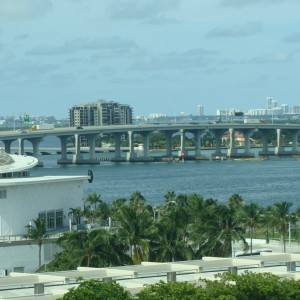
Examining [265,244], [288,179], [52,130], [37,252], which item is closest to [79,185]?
[37,252]

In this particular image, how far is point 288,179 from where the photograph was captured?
12450 cm

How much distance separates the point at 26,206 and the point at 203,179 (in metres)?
77.4

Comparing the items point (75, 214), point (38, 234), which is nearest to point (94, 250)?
point (38, 234)

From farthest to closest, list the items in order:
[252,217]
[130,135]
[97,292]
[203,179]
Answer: [130,135], [203,179], [252,217], [97,292]

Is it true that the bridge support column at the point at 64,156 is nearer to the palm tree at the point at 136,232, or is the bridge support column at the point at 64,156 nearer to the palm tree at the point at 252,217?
the palm tree at the point at 252,217

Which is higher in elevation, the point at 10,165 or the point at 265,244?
the point at 10,165

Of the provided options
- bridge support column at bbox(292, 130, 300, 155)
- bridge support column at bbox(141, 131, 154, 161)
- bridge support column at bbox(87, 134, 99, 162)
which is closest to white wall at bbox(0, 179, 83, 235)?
bridge support column at bbox(87, 134, 99, 162)

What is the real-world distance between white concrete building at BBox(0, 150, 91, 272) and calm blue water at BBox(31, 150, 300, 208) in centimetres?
3782

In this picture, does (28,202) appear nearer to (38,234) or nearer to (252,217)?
(38,234)

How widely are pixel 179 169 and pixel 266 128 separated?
3627 centimetres

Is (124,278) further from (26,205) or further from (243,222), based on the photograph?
(243,222)

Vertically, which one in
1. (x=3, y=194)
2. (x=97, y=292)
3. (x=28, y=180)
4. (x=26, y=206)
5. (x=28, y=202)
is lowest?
(x=26, y=206)

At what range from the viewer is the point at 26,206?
1978 inches

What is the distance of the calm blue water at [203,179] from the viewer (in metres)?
104
